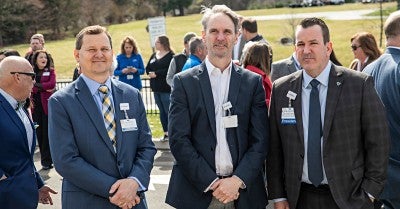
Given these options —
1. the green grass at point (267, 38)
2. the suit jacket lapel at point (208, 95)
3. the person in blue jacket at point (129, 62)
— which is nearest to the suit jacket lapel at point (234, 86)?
the suit jacket lapel at point (208, 95)

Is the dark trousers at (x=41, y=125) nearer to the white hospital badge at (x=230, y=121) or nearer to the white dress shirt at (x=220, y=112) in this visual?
the white dress shirt at (x=220, y=112)

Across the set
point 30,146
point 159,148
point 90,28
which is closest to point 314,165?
point 90,28

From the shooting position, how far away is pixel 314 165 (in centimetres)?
355

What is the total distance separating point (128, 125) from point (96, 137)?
0.84ft

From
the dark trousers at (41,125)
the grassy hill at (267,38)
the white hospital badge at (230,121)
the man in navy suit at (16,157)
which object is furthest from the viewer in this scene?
the grassy hill at (267,38)

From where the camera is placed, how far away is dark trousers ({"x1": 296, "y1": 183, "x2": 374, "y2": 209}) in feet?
11.7

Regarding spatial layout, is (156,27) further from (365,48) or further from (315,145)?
(315,145)

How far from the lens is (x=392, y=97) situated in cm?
416

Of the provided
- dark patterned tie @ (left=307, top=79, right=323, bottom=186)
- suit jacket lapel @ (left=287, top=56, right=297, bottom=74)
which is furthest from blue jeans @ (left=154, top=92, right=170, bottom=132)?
dark patterned tie @ (left=307, top=79, right=323, bottom=186)

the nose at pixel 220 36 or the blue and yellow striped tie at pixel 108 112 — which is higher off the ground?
the nose at pixel 220 36

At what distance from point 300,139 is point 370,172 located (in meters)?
0.54

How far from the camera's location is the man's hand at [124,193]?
3.41 meters

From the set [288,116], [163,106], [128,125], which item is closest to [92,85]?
[128,125]

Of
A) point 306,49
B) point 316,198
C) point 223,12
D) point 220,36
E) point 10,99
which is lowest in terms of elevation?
point 316,198
